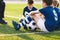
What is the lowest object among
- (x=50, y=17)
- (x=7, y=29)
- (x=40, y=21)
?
(x=7, y=29)

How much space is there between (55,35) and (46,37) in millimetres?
338

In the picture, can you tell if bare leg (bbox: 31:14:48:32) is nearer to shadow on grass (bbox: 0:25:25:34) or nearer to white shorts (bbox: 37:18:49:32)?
white shorts (bbox: 37:18:49:32)

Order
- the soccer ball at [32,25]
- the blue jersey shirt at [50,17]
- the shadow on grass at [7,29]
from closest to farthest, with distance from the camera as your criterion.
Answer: the blue jersey shirt at [50,17]
the shadow on grass at [7,29]
the soccer ball at [32,25]

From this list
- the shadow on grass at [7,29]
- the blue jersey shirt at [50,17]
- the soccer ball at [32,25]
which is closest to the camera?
the blue jersey shirt at [50,17]

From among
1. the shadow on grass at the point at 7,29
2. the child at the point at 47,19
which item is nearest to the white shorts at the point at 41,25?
the child at the point at 47,19

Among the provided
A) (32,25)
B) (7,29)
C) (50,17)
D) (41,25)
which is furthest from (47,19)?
(7,29)

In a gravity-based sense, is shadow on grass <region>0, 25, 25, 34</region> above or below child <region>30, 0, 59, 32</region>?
below

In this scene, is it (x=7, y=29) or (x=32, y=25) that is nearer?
(x=32, y=25)

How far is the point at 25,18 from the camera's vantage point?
6.93m

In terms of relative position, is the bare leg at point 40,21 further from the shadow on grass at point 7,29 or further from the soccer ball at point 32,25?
the shadow on grass at point 7,29

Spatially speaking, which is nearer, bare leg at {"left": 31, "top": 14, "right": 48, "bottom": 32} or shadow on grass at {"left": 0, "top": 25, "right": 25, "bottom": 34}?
bare leg at {"left": 31, "top": 14, "right": 48, "bottom": 32}

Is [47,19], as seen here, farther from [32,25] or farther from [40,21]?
[32,25]

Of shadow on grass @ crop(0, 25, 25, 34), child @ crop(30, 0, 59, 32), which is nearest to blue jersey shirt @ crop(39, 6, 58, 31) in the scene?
child @ crop(30, 0, 59, 32)

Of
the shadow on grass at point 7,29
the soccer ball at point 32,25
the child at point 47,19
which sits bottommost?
the shadow on grass at point 7,29
